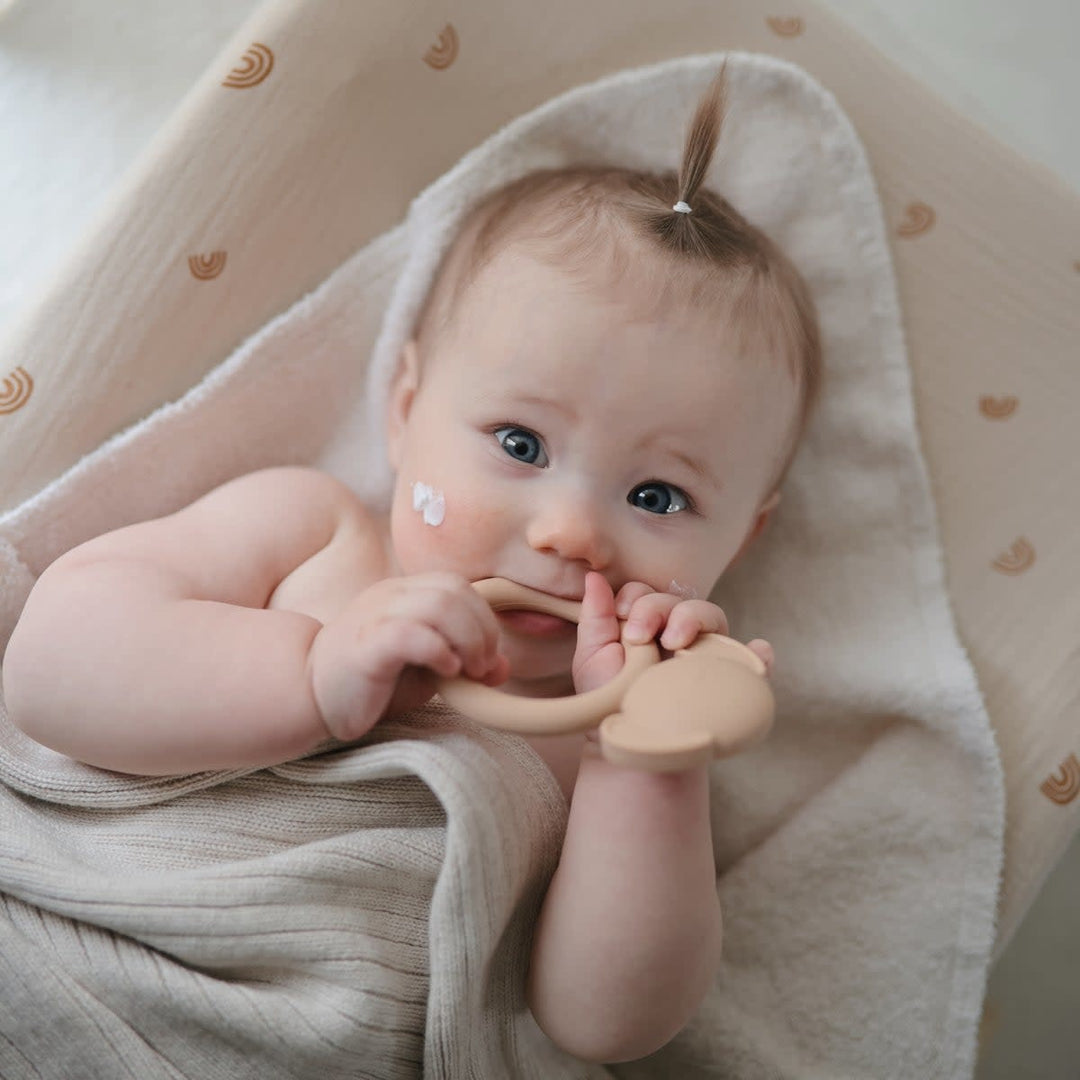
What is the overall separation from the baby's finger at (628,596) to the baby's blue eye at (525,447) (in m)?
0.14

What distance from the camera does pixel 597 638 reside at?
38.0 inches

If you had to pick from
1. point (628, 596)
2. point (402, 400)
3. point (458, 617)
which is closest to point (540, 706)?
point (458, 617)

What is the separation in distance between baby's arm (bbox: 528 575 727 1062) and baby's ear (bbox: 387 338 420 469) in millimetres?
396

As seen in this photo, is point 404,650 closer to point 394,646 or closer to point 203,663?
point 394,646

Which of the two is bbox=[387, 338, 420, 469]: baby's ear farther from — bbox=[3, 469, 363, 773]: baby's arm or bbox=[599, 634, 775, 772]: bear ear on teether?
bbox=[599, 634, 775, 772]: bear ear on teether

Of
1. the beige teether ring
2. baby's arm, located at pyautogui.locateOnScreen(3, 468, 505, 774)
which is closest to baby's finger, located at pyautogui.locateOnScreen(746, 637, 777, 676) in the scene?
the beige teether ring

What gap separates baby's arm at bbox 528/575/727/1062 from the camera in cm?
90

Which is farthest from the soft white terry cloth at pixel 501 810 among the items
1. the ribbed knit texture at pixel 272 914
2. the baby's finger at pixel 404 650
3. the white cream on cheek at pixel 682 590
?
the white cream on cheek at pixel 682 590

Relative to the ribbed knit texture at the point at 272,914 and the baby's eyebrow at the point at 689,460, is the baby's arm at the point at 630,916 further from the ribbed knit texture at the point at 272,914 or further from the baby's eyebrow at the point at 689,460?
the baby's eyebrow at the point at 689,460

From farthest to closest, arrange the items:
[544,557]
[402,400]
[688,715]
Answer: [402,400]
[544,557]
[688,715]

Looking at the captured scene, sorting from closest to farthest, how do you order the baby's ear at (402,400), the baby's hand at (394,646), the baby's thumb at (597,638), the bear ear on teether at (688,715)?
1. the bear ear on teether at (688,715)
2. the baby's hand at (394,646)
3. the baby's thumb at (597,638)
4. the baby's ear at (402,400)

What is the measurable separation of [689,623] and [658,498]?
0.16 meters

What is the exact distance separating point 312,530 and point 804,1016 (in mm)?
783

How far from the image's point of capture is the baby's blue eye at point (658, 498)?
1.04 metres
